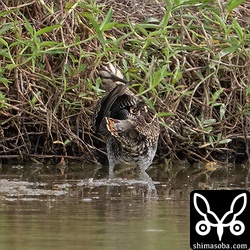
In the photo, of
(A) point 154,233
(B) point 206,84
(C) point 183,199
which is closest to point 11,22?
(B) point 206,84

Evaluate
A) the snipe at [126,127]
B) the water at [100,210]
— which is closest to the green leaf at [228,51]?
the snipe at [126,127]

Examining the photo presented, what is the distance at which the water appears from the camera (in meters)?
6.20

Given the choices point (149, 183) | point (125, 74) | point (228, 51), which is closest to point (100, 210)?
point (149, 183)

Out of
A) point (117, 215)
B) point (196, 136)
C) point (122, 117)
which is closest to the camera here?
point (117, 215)

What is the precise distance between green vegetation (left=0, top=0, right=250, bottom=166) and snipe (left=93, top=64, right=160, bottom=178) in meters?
0.18

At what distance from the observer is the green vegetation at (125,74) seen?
365 inches

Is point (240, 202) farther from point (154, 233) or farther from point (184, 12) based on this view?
point (184, 12)

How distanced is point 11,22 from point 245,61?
2205 millimetres

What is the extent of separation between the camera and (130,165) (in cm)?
982

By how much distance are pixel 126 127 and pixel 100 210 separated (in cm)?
172

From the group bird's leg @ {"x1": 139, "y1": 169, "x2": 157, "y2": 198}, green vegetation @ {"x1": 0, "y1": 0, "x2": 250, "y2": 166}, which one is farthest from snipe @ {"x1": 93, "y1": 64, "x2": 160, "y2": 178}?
green vegetation @ {"x1": 0, "y1": 0, "x2": 250, "y2": 166}

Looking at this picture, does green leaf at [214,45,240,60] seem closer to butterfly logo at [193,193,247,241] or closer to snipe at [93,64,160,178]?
snipe at [93,64,160,178]

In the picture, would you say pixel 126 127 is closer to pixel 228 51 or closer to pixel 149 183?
pixel 149 183

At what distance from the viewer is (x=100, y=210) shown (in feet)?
23.8
